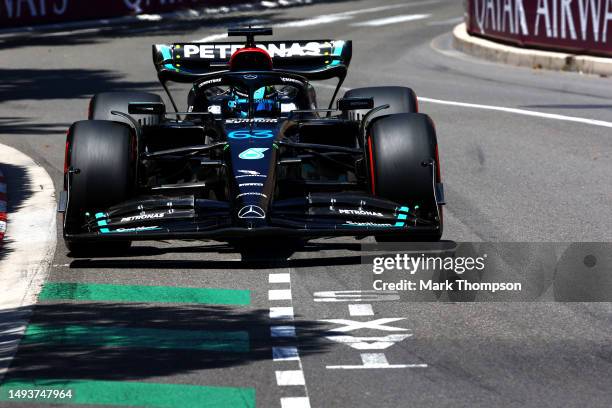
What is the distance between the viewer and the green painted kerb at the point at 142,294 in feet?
27.6

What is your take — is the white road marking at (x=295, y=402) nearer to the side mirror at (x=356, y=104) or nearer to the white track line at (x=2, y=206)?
the side mirror at (x=356, y=104)

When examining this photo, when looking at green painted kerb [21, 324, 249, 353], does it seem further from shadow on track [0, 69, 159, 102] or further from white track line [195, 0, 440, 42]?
white track line [195, 0, 440, 42]

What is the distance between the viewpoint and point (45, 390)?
6465 mm

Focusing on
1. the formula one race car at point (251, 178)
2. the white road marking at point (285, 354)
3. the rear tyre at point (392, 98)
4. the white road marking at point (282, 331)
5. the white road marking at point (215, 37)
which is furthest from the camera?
the white road marking at point (215, 37)

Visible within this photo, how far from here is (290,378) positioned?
6.61 metres

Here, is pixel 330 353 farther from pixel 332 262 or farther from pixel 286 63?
pixel 286 63

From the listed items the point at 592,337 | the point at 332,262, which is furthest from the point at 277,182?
the point at 592,337

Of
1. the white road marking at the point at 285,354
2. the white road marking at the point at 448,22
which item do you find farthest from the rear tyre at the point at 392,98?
the white road marking at the point at 448,22

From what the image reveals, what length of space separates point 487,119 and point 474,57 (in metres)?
9.59

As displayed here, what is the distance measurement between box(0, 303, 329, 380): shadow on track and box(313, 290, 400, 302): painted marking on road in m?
0.47

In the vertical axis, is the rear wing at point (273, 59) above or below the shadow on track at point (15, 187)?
above

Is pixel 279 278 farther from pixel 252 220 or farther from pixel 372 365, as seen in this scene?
pixel 372 365

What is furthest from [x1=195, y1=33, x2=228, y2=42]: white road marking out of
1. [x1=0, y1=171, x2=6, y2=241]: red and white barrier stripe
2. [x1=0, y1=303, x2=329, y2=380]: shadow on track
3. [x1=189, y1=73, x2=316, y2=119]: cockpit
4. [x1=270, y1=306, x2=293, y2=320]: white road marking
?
[x1=270, y1=306, x2=293, y2=320]: white road marking

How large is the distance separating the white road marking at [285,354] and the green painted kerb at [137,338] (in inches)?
6.7
